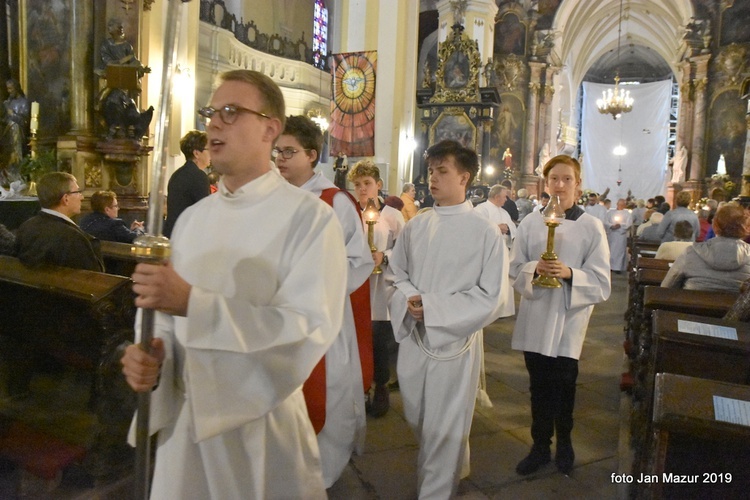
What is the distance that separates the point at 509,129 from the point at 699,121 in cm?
778

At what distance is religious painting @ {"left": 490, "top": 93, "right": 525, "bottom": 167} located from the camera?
22.5 metres

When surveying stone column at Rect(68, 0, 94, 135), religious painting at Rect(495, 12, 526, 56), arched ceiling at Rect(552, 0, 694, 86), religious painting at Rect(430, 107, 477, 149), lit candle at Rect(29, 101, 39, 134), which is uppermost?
arched ceiling at Rect(552, 0, 694, 86)

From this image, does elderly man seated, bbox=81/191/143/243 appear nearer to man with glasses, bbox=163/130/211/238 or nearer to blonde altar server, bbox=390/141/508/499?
man with glasses, bbox=163/130/211/238

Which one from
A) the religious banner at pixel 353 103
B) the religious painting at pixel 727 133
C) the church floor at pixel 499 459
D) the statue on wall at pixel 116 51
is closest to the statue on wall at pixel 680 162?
the religious painting at pixel 727 133

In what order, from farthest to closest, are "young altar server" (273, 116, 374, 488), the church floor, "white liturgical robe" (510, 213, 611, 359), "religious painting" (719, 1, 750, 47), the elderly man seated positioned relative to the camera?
"religious painting" (719, 1, 750, 47), the elderly man seated, "white liturgical robe" (510, 213, 611, 359), the church floor, "young altar server" (273, 116, 374, 488)

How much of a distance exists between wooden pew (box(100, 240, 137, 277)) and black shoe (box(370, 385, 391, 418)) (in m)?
2.16

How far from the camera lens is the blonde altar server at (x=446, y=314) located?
2.67 m

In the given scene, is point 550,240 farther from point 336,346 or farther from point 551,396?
point 336,346

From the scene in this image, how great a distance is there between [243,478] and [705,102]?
86.0 ft

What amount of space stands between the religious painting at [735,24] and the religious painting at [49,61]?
2342 centimetres

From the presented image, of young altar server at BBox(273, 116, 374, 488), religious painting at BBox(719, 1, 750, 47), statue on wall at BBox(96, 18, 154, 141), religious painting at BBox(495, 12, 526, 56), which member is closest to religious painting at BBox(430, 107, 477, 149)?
religious painting at BBox(495, 12, 526, 56)

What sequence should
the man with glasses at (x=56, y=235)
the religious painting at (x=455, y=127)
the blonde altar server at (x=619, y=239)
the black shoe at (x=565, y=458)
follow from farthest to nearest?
the religious painting at (x=455, y=127)
the blonde altar server at (x=619, y=239)
the man with glasses at (x=56, y=235)
the black shoe at (x=565, y=458)

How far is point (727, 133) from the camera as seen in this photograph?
22.2 meters

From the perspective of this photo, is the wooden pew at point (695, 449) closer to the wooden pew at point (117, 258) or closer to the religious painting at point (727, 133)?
the wooden pew at point (117, 258)
